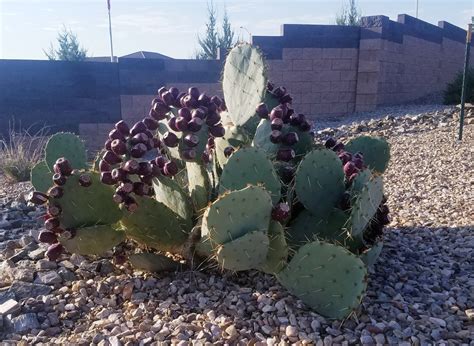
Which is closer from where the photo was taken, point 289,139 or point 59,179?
point 59,179

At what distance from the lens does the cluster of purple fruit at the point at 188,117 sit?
2.74 metres

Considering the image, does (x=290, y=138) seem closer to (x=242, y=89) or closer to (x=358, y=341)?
(x=242, y=89)

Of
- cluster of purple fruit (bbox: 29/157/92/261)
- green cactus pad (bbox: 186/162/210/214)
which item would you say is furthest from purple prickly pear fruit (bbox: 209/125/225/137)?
cluster of purple fruit (bbox: 29/157/92/261)

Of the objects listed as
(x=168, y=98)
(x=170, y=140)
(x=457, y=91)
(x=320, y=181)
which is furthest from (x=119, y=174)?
(x=457, y=91)

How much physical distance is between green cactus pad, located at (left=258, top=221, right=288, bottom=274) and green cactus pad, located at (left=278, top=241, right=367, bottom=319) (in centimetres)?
4

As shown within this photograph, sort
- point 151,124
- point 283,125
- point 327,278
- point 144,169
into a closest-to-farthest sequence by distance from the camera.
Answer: point 327,278, point 144,169, point 151,124, point 283,125

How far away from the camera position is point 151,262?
2.90m

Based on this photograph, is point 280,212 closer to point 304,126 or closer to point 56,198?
point 304,126

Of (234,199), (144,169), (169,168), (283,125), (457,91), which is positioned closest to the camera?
(234,199)

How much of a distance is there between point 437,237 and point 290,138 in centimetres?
140

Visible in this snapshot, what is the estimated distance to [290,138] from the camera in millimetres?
2938

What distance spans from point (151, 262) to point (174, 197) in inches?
14.8

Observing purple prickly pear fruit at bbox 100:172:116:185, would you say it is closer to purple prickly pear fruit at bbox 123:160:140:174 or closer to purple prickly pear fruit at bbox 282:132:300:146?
purple prickly pear fruit at bbox 123:160:140:174

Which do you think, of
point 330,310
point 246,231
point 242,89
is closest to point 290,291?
point 330,310
